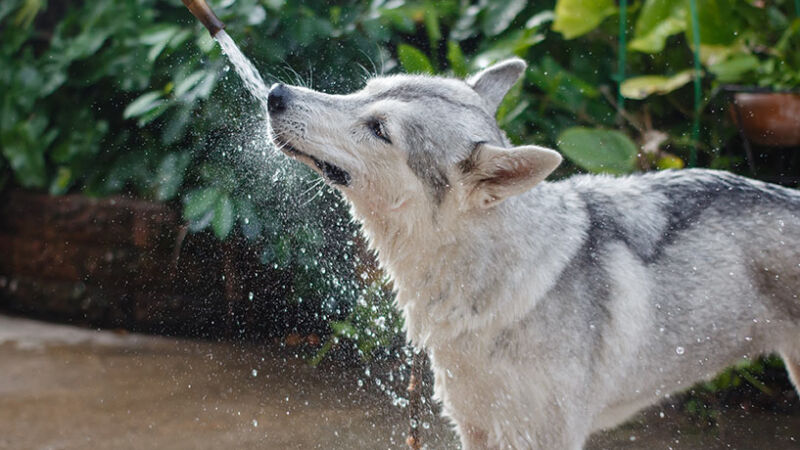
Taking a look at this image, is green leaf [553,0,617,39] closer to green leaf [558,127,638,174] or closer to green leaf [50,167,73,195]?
green leaf [558,127,638,174]

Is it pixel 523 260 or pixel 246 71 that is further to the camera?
pixel 246 71

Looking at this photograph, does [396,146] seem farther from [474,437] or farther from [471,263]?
[474,437]

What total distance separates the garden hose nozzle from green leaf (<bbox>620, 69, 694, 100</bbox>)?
2664mm

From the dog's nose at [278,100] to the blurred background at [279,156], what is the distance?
1431 millimetres

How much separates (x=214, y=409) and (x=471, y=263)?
6.65ft

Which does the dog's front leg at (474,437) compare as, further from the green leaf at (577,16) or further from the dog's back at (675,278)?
the green leaf at (577,16)

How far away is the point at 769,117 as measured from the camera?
193 inches

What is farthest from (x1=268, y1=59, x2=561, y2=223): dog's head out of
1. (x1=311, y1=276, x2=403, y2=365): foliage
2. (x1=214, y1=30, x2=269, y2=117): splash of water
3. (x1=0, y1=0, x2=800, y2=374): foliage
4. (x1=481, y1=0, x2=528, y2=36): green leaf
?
(x1=481, y1=0, x2=528, y2=36): green leaf

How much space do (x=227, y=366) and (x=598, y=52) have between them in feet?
10.6

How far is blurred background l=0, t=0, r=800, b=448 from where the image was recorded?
490 cm

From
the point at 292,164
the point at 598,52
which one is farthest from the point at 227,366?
the point at 598,52

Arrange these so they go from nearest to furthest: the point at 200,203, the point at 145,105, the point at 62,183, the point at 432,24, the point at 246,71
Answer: the point at 246,71 < the point at 200,203 < the point at 145,105 < the point at 432,24 < the point at 62,183

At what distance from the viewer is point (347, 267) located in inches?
201

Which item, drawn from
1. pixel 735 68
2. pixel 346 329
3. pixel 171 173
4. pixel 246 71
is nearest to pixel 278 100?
pixel 246 71
